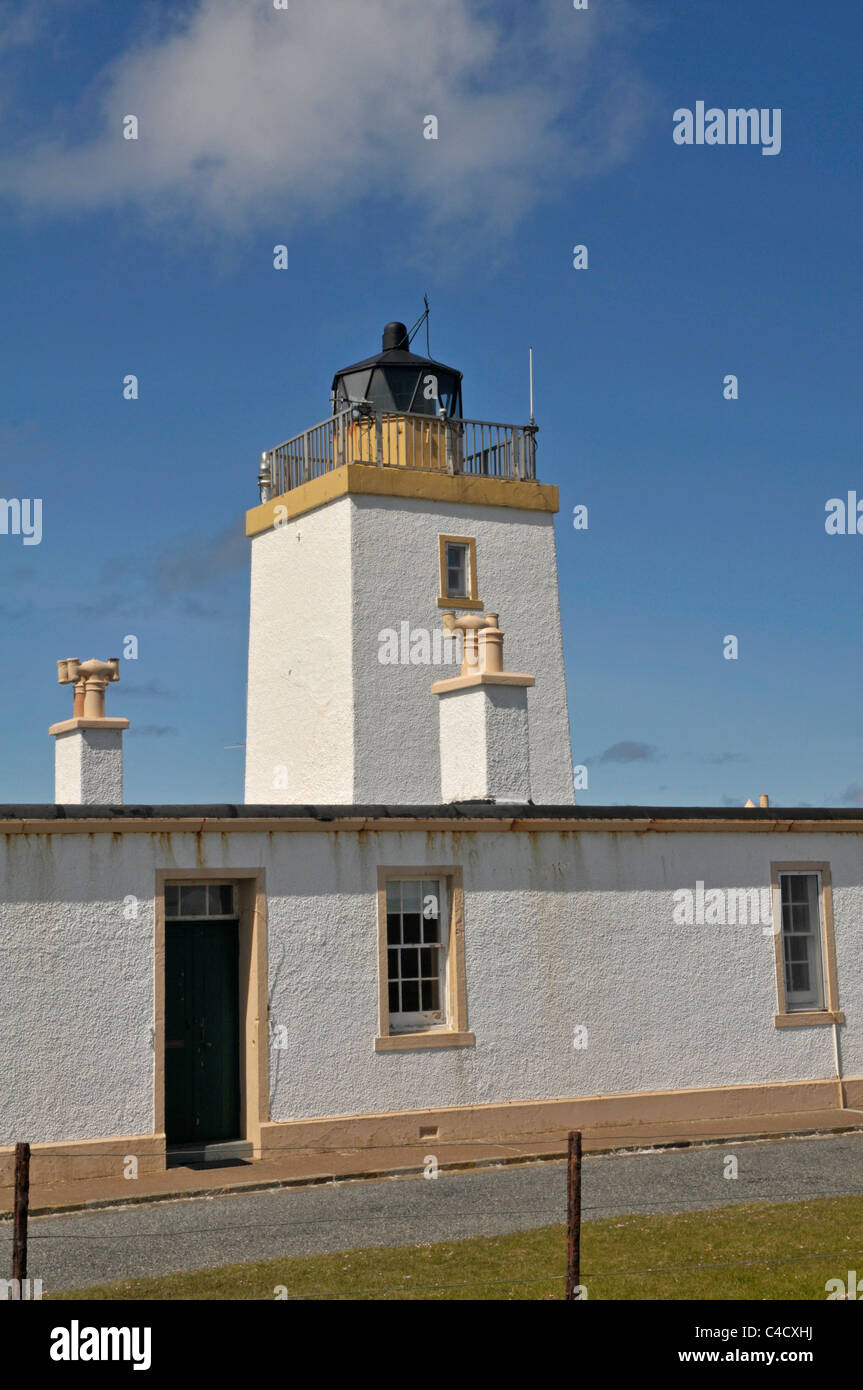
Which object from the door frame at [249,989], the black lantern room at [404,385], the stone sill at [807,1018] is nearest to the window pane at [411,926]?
the door frame at [249,989]

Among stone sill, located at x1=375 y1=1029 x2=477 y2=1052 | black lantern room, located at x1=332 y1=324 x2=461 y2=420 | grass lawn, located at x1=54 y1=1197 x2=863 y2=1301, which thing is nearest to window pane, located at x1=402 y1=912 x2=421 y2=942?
stone sill, located at x1=375 y1=1029 x2=477 y2=1052

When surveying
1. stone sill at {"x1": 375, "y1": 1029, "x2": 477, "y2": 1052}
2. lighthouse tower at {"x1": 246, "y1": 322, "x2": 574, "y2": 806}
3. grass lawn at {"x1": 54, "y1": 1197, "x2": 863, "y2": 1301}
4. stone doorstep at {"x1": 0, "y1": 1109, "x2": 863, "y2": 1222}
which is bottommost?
grass lawn at {"x1": 54, "y1": 1197, "x2": 863, "y2": 1301}

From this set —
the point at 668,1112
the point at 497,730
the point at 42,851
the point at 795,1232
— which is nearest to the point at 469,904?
the point at 497,730

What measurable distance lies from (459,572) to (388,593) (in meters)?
1.36

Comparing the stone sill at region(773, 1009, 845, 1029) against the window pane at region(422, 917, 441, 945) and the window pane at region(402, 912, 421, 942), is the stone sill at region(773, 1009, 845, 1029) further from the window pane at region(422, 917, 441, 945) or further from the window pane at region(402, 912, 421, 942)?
the window pane at region(402, 912, 421, 942)

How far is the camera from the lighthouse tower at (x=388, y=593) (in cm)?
2288

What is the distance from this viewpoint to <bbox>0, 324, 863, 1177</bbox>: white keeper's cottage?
14695 millimetres

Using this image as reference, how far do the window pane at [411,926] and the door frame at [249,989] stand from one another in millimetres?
1644

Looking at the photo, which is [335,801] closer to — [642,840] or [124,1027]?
[642,840]

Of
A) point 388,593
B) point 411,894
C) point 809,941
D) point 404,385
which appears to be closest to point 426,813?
point 411,894

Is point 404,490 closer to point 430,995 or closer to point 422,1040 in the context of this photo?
point 430,995

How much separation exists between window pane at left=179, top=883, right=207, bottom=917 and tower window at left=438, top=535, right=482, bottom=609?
29.4 ft

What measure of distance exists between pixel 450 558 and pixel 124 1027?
1107cm

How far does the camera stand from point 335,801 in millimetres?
22625
